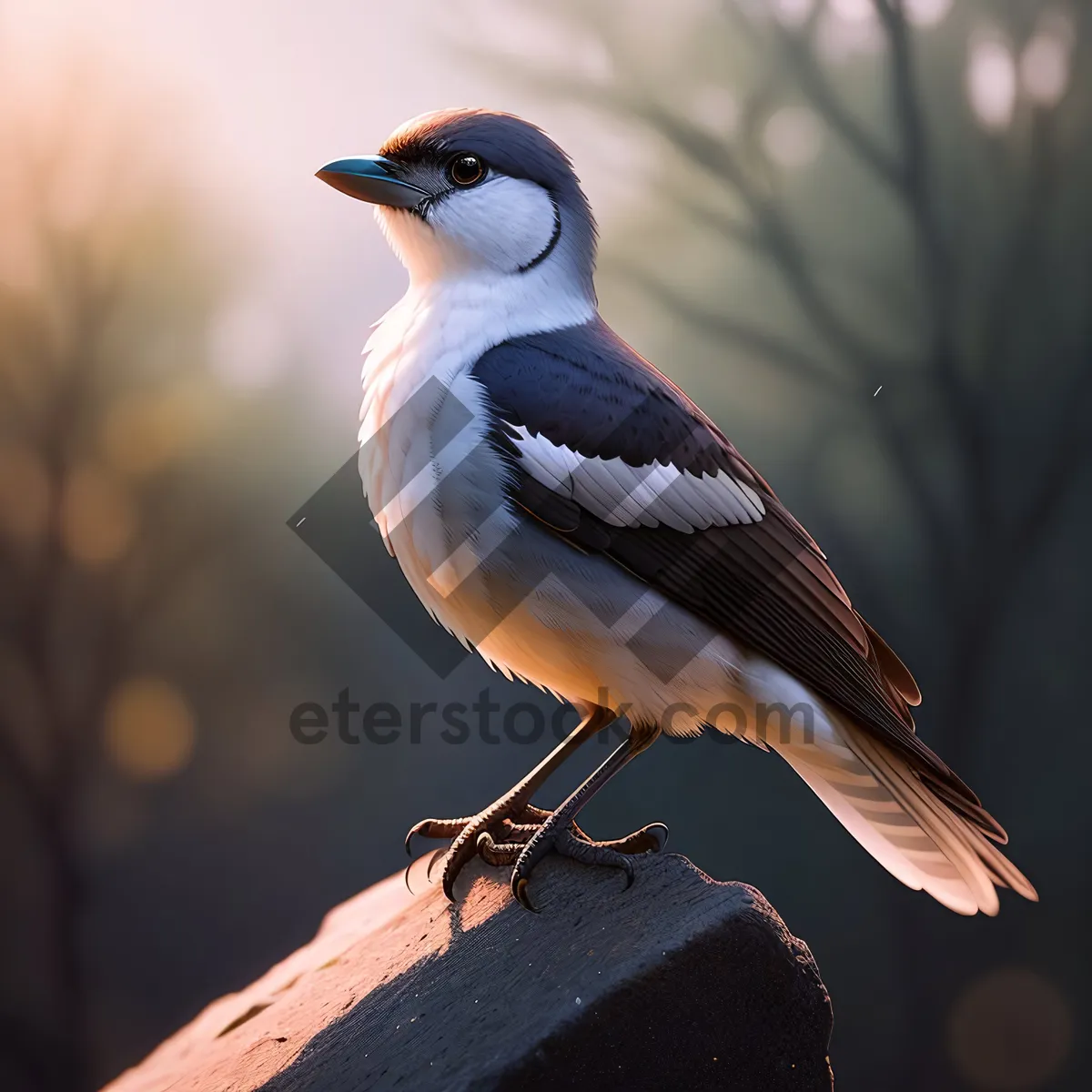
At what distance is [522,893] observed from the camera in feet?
5.60

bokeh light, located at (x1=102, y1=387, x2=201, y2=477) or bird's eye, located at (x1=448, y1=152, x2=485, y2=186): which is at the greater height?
bird's eye, located at (x1=448, y1=152, x2=485, y2=186)

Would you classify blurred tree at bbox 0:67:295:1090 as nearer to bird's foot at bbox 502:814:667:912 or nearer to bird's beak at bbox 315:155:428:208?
bird's beak at bbox 315:155:428:208

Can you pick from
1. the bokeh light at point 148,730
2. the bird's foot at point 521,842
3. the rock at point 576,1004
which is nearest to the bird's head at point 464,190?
the bird's foot at point 521,842

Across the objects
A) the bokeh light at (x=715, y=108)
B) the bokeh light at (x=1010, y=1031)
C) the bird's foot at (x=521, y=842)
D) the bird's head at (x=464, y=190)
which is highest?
the bird's head at (x=464, y=190)

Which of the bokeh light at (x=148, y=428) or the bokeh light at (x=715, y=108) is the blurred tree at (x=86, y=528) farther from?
the bokeh light at (x=715, y=108)

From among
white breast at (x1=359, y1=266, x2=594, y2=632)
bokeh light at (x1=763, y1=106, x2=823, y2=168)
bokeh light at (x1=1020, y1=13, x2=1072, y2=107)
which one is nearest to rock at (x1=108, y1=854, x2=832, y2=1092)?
white breast at (x1=359, y1=266, x2=594, y2=632)

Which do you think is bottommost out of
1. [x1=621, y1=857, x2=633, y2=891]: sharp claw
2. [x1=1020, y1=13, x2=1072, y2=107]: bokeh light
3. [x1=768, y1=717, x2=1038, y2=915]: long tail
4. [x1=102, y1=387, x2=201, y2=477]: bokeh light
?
[x1=768, y1=717, x2=1038, y2=915]: long tail

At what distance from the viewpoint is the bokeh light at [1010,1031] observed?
3.78 m

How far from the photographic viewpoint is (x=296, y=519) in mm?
3863

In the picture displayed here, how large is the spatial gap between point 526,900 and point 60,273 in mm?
3227

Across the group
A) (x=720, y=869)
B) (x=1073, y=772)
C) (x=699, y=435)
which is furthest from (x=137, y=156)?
(x=1073, y=772)

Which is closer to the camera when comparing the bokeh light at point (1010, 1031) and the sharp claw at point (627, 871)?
the sharp claw at point (627, 871)

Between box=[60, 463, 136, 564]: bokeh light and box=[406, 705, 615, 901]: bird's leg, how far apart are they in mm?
2405

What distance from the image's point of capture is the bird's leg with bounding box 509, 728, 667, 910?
1724 mm
